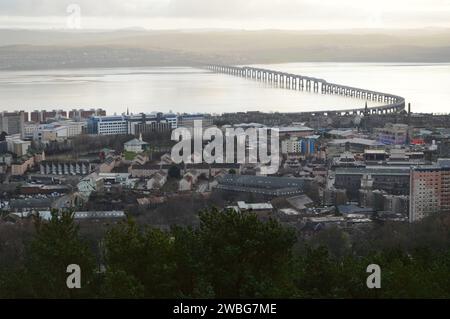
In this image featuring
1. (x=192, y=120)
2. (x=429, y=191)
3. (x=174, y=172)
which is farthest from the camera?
(x=192, y=120)

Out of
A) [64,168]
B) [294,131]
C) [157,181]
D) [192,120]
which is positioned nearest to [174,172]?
[157,181]

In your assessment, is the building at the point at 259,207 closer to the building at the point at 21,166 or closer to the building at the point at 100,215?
the building at the point at 100,215

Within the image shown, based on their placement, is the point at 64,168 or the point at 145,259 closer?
the point at 145,259

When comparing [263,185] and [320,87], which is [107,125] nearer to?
[263,185]

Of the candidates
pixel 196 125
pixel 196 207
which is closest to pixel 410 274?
pixel 196 207

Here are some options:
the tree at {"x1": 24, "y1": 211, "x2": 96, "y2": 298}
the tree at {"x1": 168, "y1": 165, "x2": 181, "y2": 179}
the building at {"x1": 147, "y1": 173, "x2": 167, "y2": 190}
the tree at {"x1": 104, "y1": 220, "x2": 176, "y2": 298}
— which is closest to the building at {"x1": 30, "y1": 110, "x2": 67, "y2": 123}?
the tree at {"x1": 168, "y1": 165, "x2": 181, "y2": 179}

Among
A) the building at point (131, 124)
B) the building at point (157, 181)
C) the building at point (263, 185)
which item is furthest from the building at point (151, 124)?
the building at point (263, 185)
